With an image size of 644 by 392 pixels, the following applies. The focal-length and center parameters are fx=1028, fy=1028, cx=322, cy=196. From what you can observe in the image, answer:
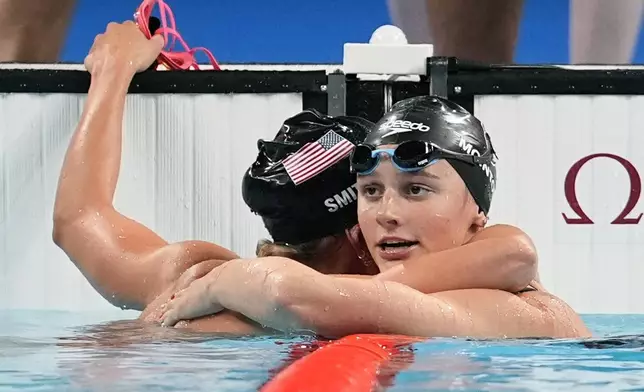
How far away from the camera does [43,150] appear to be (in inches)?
139

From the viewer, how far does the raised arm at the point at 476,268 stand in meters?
2.28

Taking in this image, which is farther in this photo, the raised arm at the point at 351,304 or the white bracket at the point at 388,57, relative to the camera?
the white bracket at the point at 388,57

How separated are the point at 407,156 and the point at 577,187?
1200 mm

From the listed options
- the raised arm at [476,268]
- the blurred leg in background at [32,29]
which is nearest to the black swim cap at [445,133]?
the raised arm at [476,268]

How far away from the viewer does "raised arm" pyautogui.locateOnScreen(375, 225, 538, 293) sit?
7.47 feet

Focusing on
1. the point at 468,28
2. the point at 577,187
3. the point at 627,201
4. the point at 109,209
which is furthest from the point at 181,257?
the point at 468,28

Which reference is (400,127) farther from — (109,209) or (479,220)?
(109,209)

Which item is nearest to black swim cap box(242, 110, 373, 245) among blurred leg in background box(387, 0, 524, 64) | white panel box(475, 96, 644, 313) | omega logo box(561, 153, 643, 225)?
white panel box(475, 96, 644, 313)

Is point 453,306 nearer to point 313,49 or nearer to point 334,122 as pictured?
point 334,122

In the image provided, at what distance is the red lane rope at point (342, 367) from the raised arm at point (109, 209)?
3.16 feet

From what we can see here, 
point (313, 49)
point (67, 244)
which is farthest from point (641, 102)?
point (313, 49)

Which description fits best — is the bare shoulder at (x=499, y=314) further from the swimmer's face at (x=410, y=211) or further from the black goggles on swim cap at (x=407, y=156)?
the black goggles on swim cap at (x=407, y=156)

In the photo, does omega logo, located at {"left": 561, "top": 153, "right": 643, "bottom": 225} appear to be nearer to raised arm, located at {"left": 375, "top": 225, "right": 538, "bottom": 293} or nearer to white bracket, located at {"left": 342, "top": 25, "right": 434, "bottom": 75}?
white bracket, located at {"left": 342, "top": 25, "right": 434, "bottom": 75}

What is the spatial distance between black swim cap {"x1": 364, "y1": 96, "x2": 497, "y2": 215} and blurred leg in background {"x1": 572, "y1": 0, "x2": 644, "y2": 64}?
2.54 m
